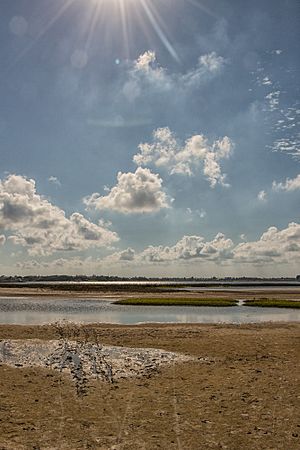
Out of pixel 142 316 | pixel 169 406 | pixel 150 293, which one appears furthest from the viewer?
pixel 150 293

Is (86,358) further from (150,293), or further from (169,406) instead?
(150,293)

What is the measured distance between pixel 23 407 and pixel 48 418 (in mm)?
1480

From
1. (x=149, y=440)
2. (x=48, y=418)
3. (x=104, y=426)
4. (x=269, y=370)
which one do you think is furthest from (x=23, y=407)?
(x=269, y=370)

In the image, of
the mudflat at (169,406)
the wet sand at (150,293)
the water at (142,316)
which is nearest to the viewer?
the mudflat at (169,406)

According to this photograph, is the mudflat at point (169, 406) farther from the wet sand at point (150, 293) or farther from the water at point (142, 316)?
the wet sand at point (150, 293)

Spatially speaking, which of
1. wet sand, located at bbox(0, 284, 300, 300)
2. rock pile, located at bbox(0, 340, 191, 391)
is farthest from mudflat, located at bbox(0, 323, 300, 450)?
wet sand, located at bbox(0, 284, 300, 300)

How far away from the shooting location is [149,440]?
465 inches

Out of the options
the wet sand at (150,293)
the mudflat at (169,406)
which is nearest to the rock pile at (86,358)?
the mudflat at (169,406)

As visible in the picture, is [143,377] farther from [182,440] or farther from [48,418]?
[182,440]

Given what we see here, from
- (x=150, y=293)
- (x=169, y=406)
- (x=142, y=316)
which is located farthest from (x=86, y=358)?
(x=150, y=293)

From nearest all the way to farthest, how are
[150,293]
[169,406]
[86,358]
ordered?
1. [169,406]
2. [86,358]
3. [150,293]

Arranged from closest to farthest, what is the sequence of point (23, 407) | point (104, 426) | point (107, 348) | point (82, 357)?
point (104, 426), point (23, 407), point (82, 357), point (107, 348)

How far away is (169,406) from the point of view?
48.5 feet

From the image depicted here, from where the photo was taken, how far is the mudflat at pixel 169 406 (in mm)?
11875
